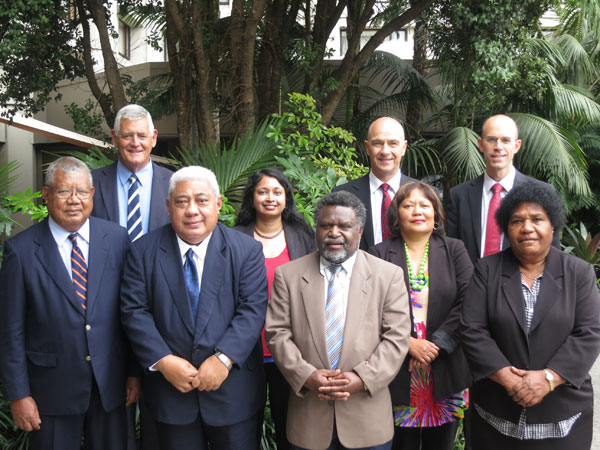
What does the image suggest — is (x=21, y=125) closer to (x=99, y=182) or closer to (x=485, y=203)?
(x=99, y=182)

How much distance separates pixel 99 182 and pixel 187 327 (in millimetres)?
1353

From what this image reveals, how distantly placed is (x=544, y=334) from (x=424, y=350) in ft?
2.12

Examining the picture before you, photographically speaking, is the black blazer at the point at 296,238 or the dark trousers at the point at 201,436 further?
the black blazer at the point at 296,238

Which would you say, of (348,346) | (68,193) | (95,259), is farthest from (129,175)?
(348,346)

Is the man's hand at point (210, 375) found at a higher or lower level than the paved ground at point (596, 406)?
higher

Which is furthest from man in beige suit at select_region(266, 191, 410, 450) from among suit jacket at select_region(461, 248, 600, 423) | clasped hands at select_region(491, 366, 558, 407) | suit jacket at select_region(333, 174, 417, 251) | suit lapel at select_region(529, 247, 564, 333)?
suit jacket at select_region(333, 174, 417, 251)

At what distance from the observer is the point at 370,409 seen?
109 inches

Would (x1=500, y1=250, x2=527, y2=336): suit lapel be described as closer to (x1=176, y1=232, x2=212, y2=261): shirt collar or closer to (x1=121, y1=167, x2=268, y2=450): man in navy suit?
(x1=121, y1=167, x2=268, y2=450): man in navy suit

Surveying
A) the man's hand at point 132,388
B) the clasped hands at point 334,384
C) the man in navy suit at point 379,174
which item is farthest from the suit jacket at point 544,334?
the man's hand at point 132,388

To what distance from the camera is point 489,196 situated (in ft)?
12.4

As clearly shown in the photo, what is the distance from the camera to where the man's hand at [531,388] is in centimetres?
256

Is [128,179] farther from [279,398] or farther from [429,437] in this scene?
[429,437]

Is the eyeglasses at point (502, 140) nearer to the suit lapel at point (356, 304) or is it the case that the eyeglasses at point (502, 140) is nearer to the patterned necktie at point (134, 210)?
the suit lapel at point (356, 304)

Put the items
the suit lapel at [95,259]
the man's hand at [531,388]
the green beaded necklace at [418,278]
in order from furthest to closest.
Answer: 1. the green beaded necklace at [418,278]
2. the suit lapel at [95,259]
3. the man's hand at [531,388]
